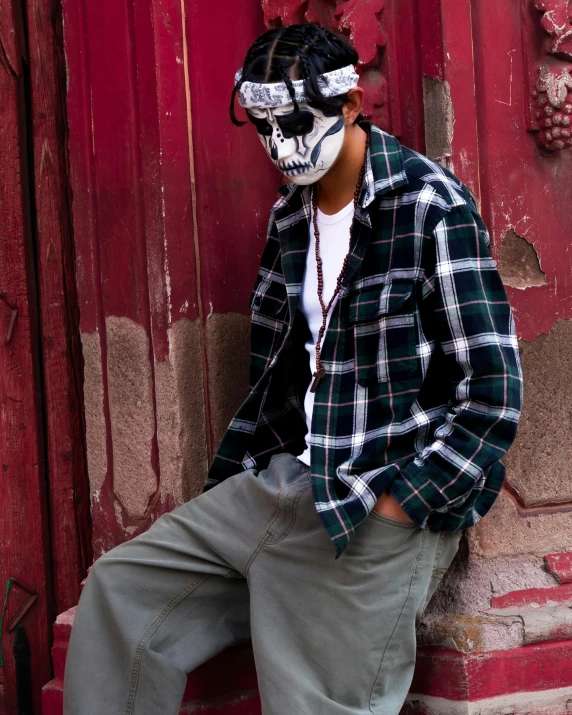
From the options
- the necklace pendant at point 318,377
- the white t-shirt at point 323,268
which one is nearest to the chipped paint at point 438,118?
the white t-shirt at point 323,268

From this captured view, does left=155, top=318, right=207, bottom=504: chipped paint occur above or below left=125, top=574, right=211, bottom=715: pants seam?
above

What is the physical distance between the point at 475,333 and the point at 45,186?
61.5 inches

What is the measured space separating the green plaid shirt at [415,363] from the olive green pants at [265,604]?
0.09m

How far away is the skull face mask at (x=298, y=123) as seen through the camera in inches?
80.5

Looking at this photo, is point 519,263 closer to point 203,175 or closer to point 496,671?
point 203,175

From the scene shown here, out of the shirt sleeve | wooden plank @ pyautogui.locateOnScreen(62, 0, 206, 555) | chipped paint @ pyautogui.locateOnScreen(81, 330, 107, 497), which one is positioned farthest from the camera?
chipped paint @ pyautogui.locateOnScreen(81, 330, 107, 497)

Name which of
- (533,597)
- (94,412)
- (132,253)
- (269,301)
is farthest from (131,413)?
(533,597)

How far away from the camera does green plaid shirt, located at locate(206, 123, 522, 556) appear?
1.93m

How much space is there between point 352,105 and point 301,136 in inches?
5.9

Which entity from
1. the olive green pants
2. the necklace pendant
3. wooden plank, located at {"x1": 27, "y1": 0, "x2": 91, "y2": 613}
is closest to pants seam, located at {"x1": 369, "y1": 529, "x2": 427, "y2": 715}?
the olive green pants

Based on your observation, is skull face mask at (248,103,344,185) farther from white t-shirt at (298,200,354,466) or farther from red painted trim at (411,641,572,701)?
red painted trim at (411,641,572,701)

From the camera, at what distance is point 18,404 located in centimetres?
296

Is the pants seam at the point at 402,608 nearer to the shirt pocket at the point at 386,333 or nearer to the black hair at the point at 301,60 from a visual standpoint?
the shirt pocket at the point at 386,333

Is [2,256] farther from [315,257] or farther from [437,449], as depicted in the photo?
[437,449]
